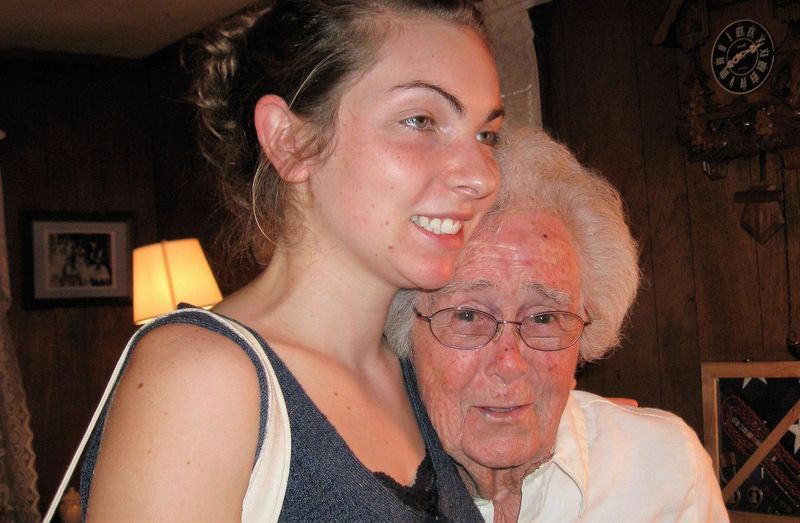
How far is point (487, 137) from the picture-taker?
119cm

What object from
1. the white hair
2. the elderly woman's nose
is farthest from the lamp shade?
the elderly woman's nose

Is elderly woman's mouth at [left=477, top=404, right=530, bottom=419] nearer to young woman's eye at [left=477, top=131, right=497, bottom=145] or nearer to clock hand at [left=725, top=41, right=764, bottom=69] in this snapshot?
young woman's eye at [left=477, top=131, right=497, bottom=145]

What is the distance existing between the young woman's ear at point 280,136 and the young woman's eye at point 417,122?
143mm

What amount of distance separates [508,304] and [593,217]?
0.92ft

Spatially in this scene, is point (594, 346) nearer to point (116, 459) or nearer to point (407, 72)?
point (407, 72)

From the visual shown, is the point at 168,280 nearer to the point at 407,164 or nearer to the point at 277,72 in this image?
the point at 277,72

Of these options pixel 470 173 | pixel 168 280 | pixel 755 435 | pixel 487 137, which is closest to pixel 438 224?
pixel 470 173

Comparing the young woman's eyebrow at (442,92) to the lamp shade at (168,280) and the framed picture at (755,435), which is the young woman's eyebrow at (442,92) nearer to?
the framed picture at (755,435)

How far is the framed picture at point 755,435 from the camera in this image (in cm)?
252

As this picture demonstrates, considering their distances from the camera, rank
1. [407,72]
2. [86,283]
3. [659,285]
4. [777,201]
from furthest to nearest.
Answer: [86,283] → [659,285] → [777,201] → [407,72]

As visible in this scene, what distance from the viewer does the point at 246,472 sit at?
0.84m

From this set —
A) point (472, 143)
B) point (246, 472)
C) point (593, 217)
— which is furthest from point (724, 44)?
point (246, 472)

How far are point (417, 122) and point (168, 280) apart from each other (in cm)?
312

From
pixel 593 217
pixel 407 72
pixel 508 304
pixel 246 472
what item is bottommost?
pixel 246 472
